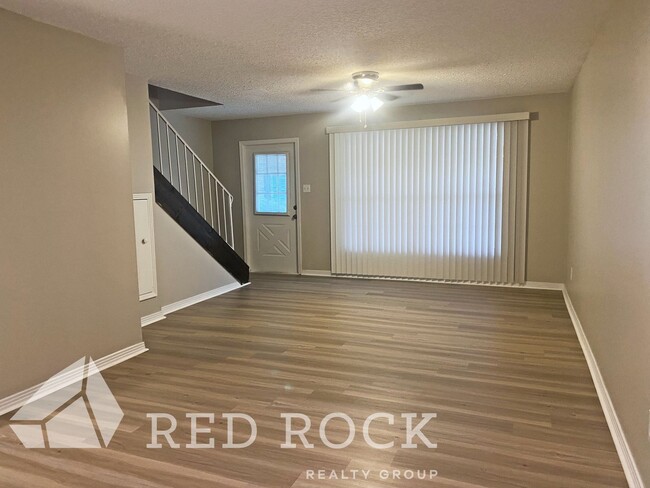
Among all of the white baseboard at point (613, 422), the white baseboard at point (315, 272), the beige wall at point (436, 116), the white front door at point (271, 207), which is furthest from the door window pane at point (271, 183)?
the white baseboard at point (613, 422)

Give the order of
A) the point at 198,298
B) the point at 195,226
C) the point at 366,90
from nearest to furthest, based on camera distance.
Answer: the point at 366,90 < the point at 195,226 < the point at 198,298

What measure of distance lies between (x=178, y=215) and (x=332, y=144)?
2585mm

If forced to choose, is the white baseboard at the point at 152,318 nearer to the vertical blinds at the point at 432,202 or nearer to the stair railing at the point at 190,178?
the stair railing at the point at 190,178

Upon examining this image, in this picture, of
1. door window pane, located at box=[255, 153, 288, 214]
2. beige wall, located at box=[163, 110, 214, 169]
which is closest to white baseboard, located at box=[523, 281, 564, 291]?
door window pane, located at box=[255, 153, 288, 214]

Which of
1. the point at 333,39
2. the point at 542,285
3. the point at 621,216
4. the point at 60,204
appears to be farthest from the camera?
the point at 542,285

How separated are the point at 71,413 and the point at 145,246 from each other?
6.92 ft

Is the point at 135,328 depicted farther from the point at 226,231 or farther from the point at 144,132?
the point at 226,231

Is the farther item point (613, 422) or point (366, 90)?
point (366, 90)

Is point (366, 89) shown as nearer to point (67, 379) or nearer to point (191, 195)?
point (191, 195)

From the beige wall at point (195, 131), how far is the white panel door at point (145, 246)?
253cm

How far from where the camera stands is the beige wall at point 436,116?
592 centimetres

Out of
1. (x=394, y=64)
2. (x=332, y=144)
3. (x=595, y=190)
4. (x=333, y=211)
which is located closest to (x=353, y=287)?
(x=333, y=211)

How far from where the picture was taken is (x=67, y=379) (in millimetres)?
3316

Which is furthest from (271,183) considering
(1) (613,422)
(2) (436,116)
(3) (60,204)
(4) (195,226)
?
(1) (613,422)
